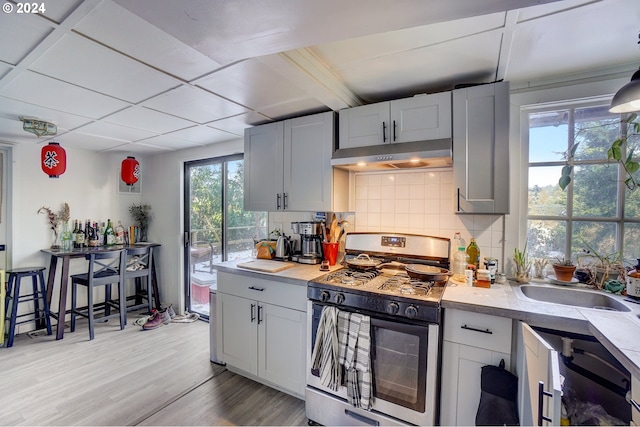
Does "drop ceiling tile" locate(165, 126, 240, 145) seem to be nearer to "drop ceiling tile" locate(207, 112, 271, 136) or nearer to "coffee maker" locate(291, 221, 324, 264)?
"drop ceiling tile" locate(207, 112, 271, 136)

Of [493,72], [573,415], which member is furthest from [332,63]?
[573,415]

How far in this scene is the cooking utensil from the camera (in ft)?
6.12

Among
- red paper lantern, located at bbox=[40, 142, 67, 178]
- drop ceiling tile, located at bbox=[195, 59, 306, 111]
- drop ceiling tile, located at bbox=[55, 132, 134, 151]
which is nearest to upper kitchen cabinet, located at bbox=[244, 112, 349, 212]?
drop ceiling tile, located at bbox=[195, 59, 306, 111]

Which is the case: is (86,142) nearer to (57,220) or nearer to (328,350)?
(57,220)

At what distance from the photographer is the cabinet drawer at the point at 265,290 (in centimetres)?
201

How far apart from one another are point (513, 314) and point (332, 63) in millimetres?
1673

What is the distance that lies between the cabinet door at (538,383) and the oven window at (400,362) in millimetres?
443

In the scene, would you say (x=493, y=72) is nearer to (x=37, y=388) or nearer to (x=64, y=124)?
(x=64, y=124)

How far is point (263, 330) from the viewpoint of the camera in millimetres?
2193

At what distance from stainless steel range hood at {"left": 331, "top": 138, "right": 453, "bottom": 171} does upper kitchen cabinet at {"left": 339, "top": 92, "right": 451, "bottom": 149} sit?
0.05 metres

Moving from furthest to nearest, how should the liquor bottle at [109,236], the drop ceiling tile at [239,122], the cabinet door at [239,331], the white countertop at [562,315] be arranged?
1. the liquor bottle at [109,236]
2. the drop ceiling tile at [239,122]
3. the cabinet door at [239,331]
4. the white countertop at [562,315]

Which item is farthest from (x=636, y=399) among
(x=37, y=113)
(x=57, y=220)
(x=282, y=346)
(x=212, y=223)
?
(x=57, y=220)

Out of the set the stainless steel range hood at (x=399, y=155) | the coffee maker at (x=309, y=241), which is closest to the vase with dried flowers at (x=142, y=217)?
the coffee maker at (x=309, y=241)

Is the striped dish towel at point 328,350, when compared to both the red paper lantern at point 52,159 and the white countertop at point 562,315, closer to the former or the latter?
the white countertop at point 562,315
